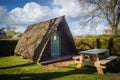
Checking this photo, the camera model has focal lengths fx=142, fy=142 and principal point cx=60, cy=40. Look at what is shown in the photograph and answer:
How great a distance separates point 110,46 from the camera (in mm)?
17484

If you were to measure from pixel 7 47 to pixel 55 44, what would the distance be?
28.8 feet

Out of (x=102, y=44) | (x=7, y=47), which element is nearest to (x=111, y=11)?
(x=102, y=44)

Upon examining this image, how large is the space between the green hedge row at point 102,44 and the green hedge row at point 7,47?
9942 mm

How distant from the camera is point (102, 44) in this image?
60.9ft

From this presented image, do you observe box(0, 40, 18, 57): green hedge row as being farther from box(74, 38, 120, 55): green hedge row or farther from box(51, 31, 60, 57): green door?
box(74, 38, 120, 55): green hedge row

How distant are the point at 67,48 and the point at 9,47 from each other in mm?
9282

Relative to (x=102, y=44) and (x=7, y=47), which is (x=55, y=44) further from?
(x=7, y=47)

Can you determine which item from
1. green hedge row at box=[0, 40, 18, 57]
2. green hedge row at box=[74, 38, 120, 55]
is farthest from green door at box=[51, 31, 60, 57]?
green hedge row at box=[0, 40, 18, 57]

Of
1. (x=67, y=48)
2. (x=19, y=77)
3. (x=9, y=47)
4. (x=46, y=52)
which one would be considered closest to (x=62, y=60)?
(x=46, y=52)

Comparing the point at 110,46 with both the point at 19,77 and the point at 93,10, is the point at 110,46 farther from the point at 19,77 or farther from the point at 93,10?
the point at 19,77

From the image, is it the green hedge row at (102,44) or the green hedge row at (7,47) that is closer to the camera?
the green hedge row at (102,44)

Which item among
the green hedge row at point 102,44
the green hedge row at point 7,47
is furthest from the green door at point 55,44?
the green hedge row at point 7,47

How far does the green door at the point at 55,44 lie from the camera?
15.2 meters

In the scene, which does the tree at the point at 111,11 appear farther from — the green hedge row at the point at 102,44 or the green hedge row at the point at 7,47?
the green hedge row at the point at 7,47
